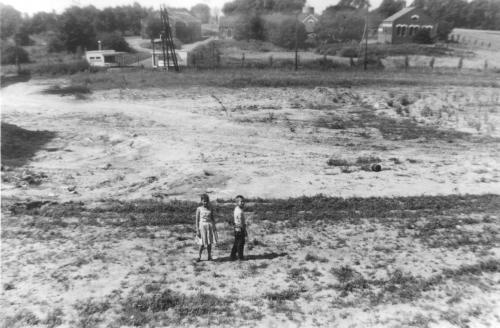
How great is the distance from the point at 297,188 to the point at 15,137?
13.7 m

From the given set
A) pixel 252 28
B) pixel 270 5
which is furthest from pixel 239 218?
pixel 270 5

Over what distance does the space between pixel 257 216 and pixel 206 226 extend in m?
3.06

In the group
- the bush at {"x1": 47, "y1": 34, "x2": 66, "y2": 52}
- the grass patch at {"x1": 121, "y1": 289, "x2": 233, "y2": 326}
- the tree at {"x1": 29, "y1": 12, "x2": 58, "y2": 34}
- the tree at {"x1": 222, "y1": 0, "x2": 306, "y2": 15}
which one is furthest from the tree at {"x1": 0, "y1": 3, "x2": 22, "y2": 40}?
the grass patch at {"x1": 121, "y1": 289, "x2": 233, "y2": 326}

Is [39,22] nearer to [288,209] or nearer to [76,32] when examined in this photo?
[76,32]

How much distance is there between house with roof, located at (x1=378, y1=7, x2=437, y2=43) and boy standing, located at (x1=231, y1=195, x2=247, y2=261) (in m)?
58.6

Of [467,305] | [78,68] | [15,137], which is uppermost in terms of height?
[78,68]

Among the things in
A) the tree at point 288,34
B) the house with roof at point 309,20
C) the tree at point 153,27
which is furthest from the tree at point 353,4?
the tree at point 153,27

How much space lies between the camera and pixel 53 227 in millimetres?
11773

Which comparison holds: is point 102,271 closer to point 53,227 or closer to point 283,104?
point 53,227

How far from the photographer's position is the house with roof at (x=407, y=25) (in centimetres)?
6106

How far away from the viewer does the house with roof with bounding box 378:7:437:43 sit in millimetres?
61062

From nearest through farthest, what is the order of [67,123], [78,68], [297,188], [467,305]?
[467,305], [297,188], [67,123], [78,68]

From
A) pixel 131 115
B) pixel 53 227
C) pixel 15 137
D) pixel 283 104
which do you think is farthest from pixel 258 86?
pixel 53 227

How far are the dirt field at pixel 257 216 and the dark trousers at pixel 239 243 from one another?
234 mm
